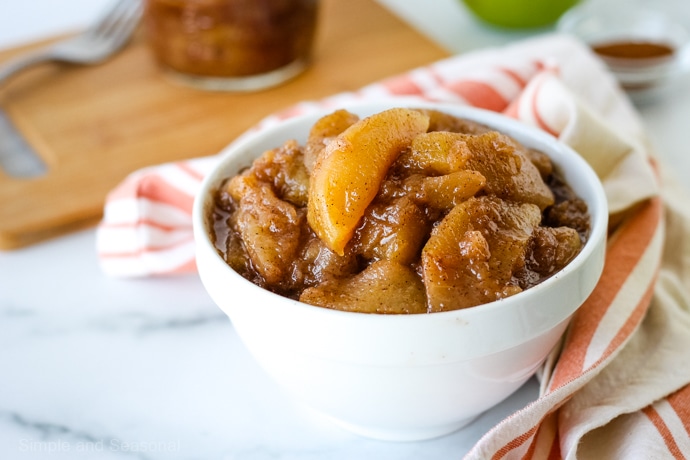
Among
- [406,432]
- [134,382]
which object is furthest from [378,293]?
[134,382]

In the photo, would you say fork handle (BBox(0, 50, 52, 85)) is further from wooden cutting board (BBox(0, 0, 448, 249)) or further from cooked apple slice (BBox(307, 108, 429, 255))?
cooked apple slice (BBox(307, 108, 429, 255))

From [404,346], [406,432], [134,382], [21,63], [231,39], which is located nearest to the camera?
[404,346]

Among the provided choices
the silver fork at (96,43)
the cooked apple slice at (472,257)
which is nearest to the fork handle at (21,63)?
the silver fork at (96,43)

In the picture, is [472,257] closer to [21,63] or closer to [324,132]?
[324,132]

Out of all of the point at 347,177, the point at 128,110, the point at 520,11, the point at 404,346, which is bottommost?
the point at 128,110

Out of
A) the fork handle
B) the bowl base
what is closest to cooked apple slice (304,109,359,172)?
the bowl base

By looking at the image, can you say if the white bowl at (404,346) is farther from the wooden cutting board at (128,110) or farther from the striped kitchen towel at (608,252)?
the wooden cutting board at (128,110)

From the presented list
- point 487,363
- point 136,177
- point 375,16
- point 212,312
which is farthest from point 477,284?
point 375,16
